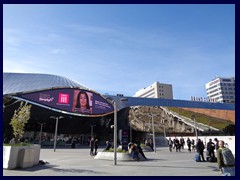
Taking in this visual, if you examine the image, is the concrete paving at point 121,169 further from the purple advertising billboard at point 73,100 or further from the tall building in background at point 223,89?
the tall building in background at point 223,89

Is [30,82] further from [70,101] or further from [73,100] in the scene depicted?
[73,100]

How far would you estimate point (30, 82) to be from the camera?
6397 centimetres

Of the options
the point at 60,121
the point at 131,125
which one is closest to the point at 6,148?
the point at 60,121

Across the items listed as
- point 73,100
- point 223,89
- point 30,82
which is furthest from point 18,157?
point 223,89

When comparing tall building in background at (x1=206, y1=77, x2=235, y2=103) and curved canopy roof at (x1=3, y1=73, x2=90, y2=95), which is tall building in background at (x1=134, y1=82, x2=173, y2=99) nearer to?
tall building in background at (x1=206, y1=77, x2=235, y2=103)

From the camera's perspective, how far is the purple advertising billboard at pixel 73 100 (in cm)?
5288

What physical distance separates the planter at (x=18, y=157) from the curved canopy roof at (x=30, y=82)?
4628 cm

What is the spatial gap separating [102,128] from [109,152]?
4887 centimetres

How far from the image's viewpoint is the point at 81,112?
57094 millimetres

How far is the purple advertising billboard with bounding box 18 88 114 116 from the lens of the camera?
5288 centimetres

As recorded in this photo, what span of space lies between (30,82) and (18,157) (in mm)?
55383

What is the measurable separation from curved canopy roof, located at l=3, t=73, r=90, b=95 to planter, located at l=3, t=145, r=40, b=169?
152ft

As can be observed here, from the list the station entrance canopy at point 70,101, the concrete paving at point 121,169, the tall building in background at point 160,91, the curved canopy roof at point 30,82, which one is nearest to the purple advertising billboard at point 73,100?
the station entrance canopy at point 70,101
